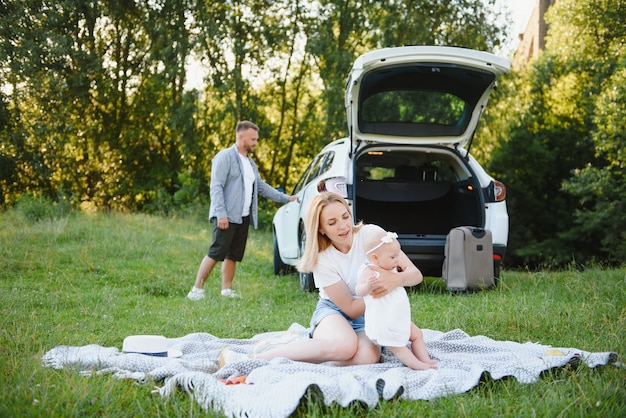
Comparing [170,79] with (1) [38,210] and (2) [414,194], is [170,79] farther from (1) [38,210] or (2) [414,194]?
(2) [414,194]

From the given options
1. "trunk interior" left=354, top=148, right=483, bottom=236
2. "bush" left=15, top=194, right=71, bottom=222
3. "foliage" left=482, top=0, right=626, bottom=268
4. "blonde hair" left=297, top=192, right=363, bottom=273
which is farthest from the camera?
"foliage" left=482, top=0, right=626, bottom=268

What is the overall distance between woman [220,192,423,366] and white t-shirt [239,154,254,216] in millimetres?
2890

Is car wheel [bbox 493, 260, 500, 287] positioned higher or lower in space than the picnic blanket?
lower

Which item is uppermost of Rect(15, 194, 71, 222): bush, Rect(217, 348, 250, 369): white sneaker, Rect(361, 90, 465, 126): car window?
Rect(361, 90, 465, 126): car window

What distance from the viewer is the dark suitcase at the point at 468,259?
248 inches

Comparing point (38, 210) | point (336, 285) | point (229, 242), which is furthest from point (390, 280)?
point (38, 210)

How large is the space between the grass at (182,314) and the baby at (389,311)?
455mm

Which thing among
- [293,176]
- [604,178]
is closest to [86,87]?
[293,176]

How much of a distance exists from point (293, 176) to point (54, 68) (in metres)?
6.72

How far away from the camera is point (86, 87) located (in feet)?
54.3

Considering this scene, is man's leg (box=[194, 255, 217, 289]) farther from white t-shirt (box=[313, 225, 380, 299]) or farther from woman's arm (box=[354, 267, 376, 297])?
woman's arm (box=[354, 267, 376, 297])

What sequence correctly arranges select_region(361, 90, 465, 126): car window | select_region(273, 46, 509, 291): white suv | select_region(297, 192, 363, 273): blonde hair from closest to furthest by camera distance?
select_region(297, 192, 363, 273): blonde hair, select_region(273, 46, 509, 291): white suv, select_region(361, 90, 465, 126): car window

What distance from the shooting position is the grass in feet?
9.52

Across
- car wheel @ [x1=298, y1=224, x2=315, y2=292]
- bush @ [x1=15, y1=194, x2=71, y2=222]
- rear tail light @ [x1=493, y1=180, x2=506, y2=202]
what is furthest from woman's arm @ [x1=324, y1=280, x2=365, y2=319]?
bush @ [x1=15, y1=194, x2=71, y2=222]
